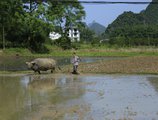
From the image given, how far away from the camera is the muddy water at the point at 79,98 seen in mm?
12555

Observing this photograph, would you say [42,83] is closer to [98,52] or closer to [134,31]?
[98,52]

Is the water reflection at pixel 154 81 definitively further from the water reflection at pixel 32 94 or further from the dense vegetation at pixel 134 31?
the dense vegetation at pixel 134 31

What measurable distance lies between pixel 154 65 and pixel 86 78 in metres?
8.29

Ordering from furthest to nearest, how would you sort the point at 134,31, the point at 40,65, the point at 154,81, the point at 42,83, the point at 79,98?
the point at 134,31, the point at 40,65, the point at 154,81, the point at 42,83, the point at 79,98

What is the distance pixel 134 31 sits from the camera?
4380 inches

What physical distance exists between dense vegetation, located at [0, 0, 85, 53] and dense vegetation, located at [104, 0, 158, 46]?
1457 cm

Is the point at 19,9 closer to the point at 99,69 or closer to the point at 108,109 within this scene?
the point at 99,69

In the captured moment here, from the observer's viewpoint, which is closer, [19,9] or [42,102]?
[42,102]

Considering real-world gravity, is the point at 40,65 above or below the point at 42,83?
above

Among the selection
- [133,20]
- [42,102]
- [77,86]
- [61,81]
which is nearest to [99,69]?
[61,81]

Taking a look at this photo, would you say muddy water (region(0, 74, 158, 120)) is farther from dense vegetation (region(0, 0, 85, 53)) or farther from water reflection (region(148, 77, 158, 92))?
dense vegetation (region(0, 0, 85, 53))

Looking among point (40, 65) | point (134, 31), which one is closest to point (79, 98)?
point (40, 65)

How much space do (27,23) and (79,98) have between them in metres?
47.3

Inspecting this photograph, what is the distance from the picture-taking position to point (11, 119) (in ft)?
39.3
